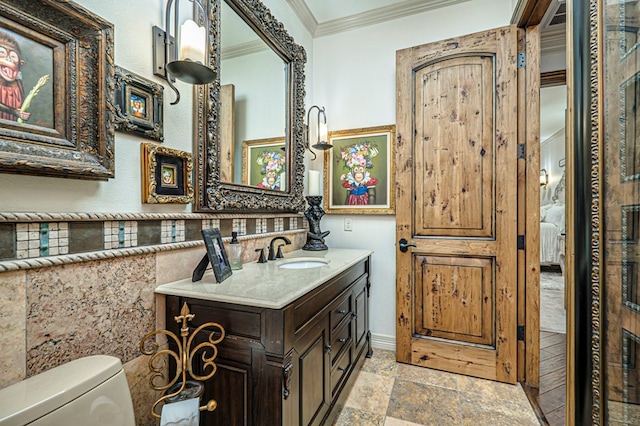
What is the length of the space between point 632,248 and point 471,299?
144 centimetres

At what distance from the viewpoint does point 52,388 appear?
2.27 ft

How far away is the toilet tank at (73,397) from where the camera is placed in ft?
2.05

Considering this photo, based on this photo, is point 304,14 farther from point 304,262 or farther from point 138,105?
point 304,262

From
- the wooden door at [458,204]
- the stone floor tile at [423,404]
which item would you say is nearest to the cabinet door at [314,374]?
the stone floor tile at [423,404]

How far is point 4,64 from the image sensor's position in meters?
0.76

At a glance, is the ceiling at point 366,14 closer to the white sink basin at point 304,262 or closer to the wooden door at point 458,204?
the wooden door at point 458,204

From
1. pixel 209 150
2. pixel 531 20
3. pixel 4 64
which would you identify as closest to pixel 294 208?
pixel 209 150

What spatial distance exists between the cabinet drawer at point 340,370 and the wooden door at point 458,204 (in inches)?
24.7

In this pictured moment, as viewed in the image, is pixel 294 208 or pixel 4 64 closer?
pixel 4 64

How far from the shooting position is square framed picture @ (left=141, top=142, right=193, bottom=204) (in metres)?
1.12

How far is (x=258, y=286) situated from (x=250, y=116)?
1056 mm

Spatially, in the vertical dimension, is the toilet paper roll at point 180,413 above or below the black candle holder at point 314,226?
below

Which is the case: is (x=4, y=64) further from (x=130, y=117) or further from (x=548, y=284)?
(x=548, y=284)

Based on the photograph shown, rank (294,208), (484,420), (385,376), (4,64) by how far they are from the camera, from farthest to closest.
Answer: (294,208), (385,376), (484,420), (4,64)
